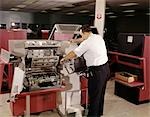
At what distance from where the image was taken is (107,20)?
1728 cm

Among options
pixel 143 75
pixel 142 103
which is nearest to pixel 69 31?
pixel 143 75

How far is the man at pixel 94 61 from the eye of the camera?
10.4ft

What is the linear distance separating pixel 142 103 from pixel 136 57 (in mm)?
1080

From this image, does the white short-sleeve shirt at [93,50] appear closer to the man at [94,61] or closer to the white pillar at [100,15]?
the man at [94,61]

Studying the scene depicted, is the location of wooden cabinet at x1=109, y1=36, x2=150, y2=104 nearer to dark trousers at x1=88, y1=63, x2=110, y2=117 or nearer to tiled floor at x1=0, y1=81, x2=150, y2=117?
tiled floor at x1=0, y1=81, x2=150, y2=117

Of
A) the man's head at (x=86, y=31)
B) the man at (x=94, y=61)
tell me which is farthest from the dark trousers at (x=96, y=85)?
the man's head at (x=86, y=31)

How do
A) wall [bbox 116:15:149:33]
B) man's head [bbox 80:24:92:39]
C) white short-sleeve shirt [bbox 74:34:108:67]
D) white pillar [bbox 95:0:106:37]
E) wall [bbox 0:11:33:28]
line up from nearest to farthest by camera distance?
white short-sleeve shirt [bbox 74:34:108:67], man's head [bbox 80:24:92:39], white pillar [bbox 95:0:106:37], wall [bbox 116:15:149:33], wall [bbox 0:11:33:28]

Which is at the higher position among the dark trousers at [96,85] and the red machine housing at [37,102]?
the dark trousers at [96,85]

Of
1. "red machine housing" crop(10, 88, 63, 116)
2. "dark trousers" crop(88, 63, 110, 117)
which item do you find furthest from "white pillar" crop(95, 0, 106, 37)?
"red machine housing" crop(10, 88, 63, 116)

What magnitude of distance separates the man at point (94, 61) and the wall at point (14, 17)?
11.8 m

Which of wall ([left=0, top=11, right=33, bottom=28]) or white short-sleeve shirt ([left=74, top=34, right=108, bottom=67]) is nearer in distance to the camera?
white short-sleeve shirt ([left=74, top=34, right=108, bottom=67])

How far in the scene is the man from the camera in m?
3.18

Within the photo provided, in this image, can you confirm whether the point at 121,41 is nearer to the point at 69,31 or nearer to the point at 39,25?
the point at 69,31

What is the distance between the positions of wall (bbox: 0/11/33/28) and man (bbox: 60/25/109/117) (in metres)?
11.8
